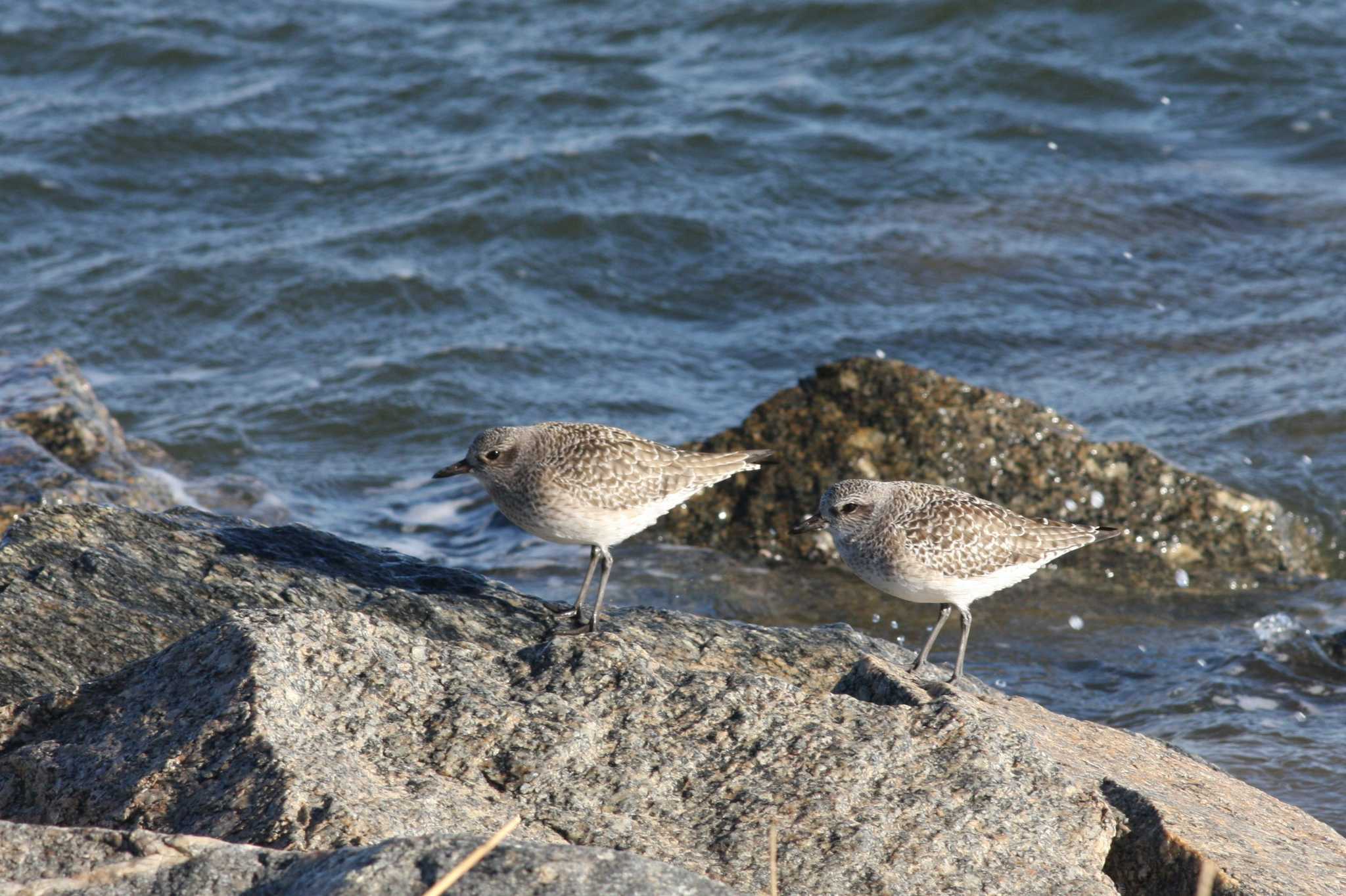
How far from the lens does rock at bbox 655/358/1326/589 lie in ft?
35.4

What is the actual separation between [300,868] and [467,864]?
1.85ft

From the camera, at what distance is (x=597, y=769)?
453 centimetres

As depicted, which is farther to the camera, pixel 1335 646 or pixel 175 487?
pixel 175 487

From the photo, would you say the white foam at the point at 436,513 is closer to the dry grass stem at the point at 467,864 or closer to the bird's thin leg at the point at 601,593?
the bird's thin leg at the point at 601,593

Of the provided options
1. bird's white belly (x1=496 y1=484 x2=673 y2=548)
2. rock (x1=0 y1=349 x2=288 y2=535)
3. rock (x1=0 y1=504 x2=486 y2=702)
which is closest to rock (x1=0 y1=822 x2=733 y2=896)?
rock (x1=0 y1=504 x2=486 y2=702)

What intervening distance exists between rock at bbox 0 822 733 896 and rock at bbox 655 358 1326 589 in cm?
727

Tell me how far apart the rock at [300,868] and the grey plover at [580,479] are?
9.90ft

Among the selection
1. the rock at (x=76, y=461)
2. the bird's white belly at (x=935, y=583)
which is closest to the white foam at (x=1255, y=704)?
the bird's white belly at (x=935, y=583)

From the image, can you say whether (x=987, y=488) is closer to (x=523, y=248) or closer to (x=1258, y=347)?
(x=1258, y=347)

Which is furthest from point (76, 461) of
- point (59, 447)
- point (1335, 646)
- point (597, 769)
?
point (1335, 646)

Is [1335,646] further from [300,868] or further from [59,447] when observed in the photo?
[59,447]

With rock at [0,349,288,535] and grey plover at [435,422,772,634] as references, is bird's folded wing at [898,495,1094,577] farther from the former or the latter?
rock at [0,349,288,535]

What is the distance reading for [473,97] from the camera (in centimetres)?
2103

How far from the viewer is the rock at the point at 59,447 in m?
9.43
